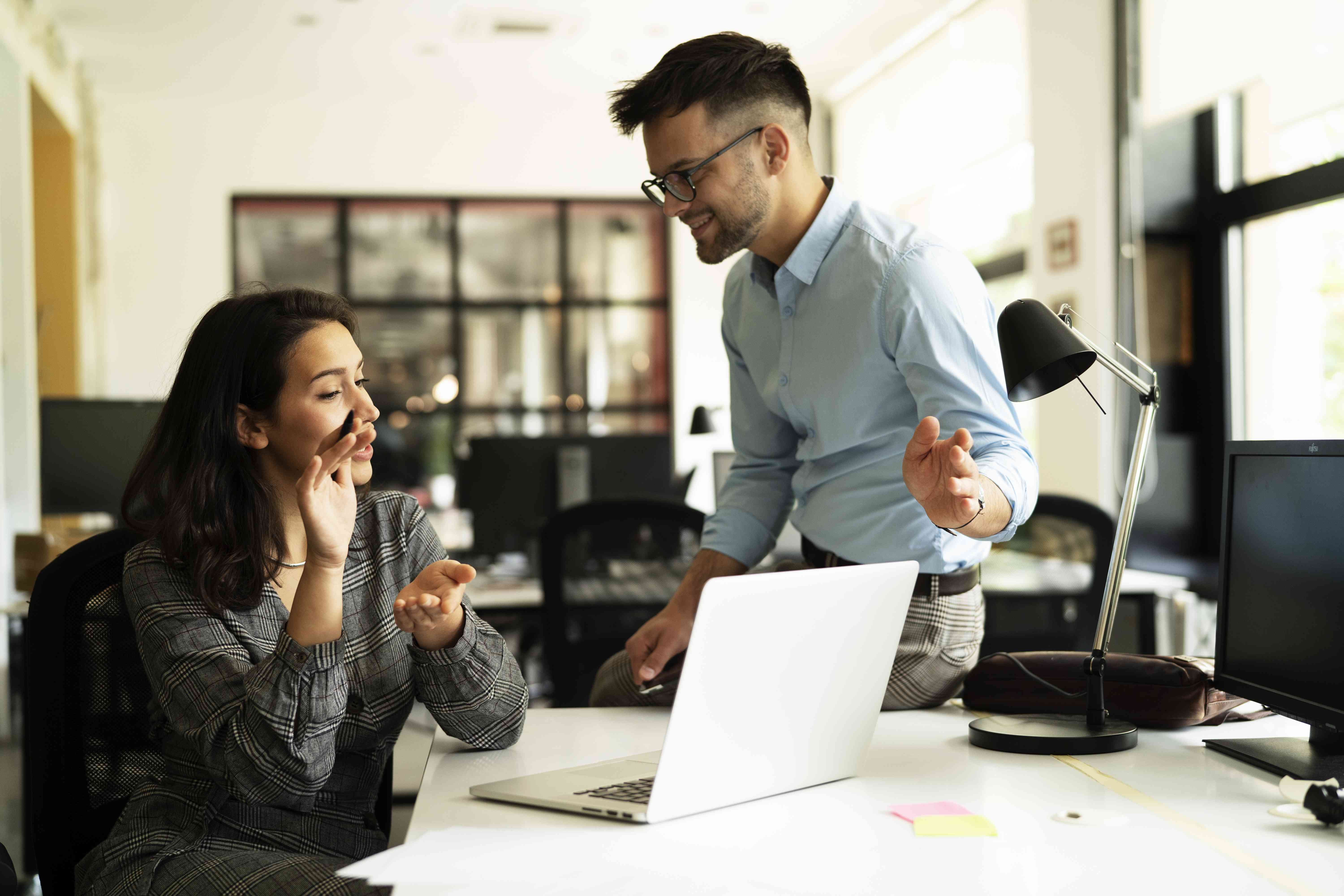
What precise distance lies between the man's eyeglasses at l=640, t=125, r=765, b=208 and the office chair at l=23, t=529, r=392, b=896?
883mm

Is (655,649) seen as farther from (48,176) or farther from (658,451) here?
(48,176)

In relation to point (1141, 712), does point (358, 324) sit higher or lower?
higher

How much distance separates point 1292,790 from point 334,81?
7447mm

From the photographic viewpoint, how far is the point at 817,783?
113 centimetres

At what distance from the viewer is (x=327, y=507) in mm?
1189

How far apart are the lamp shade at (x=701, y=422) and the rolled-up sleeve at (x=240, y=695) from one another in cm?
344

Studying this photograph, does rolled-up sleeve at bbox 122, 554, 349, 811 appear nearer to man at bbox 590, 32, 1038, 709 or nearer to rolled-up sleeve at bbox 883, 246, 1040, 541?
man at bbox 590, 32, 1038, 709

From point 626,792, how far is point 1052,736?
1.60 feet

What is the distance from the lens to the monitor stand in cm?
114

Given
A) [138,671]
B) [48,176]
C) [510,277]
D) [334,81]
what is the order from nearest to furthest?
[138,671] < [48,176] < [334,81] < [510,277]

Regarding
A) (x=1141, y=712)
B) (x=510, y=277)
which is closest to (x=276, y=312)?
(x=1141, y=712)

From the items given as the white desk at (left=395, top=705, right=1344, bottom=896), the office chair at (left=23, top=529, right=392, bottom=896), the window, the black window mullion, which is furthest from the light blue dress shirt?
the black window mullion

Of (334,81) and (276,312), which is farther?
(334,81)

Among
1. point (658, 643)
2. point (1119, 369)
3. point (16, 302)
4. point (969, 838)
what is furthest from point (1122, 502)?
point (16, 302)
